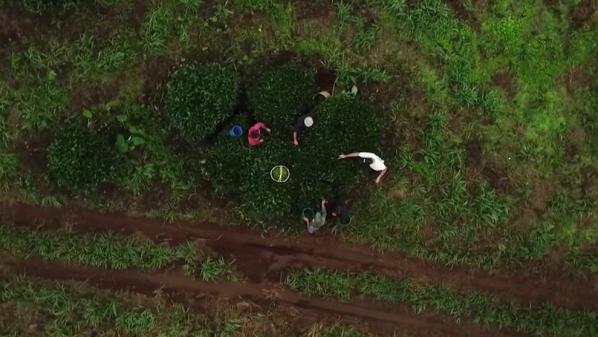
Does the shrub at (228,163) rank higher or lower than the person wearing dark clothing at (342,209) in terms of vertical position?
higher

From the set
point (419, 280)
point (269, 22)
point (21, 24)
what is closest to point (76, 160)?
point (21, 24)

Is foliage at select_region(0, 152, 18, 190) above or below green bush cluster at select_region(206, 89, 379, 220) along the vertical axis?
below

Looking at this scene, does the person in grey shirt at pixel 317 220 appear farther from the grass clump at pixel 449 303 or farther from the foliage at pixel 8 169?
the foliage at pixel 8 169

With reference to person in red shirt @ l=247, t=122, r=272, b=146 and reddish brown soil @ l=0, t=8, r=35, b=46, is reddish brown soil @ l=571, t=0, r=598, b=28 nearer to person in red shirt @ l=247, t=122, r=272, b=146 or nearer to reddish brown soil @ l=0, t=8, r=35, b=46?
person in red shirt @ l=247, t=122, r=272, b=146

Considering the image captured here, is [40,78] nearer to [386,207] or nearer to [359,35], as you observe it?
[359,35]

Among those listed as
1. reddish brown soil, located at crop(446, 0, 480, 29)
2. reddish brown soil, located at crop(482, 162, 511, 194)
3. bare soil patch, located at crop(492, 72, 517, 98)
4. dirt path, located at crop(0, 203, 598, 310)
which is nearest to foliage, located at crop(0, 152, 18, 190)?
dirt path, located at crop(0, 203, 598, 310)

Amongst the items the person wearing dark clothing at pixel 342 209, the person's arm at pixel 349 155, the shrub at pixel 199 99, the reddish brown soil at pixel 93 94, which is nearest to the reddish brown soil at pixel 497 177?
the person's arm at pixel 349 155
